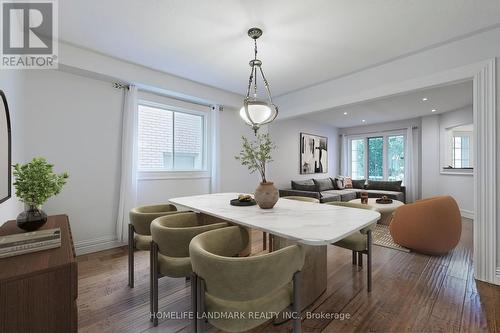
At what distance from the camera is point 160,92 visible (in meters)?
3.55

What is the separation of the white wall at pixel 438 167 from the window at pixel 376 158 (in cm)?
114

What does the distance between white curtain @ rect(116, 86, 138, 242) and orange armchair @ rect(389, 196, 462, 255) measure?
12.7 feet

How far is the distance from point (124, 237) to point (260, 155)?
8.30 feet

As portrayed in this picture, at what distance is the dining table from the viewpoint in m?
1.30

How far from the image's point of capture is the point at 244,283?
1019 mm

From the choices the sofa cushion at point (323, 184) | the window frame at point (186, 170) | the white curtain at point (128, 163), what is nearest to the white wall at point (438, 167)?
the sofa cushion at point (323, 184)

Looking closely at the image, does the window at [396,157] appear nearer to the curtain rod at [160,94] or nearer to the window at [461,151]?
the window at [461,151]

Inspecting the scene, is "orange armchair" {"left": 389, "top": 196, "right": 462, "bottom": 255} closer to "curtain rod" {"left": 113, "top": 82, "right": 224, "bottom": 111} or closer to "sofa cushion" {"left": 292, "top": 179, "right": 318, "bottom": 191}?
"sofa cushion" {"left": 292, "top": 179, "right": 318, "bottom": 191}

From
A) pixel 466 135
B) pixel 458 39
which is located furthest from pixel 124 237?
pixel 466 135

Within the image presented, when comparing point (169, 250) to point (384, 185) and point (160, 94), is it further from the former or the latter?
point (384, 185)

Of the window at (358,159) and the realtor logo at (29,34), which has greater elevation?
the realtor logo at (29,34)

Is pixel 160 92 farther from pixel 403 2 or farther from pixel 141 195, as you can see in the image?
pixel 403 2

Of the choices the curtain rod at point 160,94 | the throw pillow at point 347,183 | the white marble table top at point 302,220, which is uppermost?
the curtain rod at point 160,94

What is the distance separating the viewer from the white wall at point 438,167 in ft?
16.7
